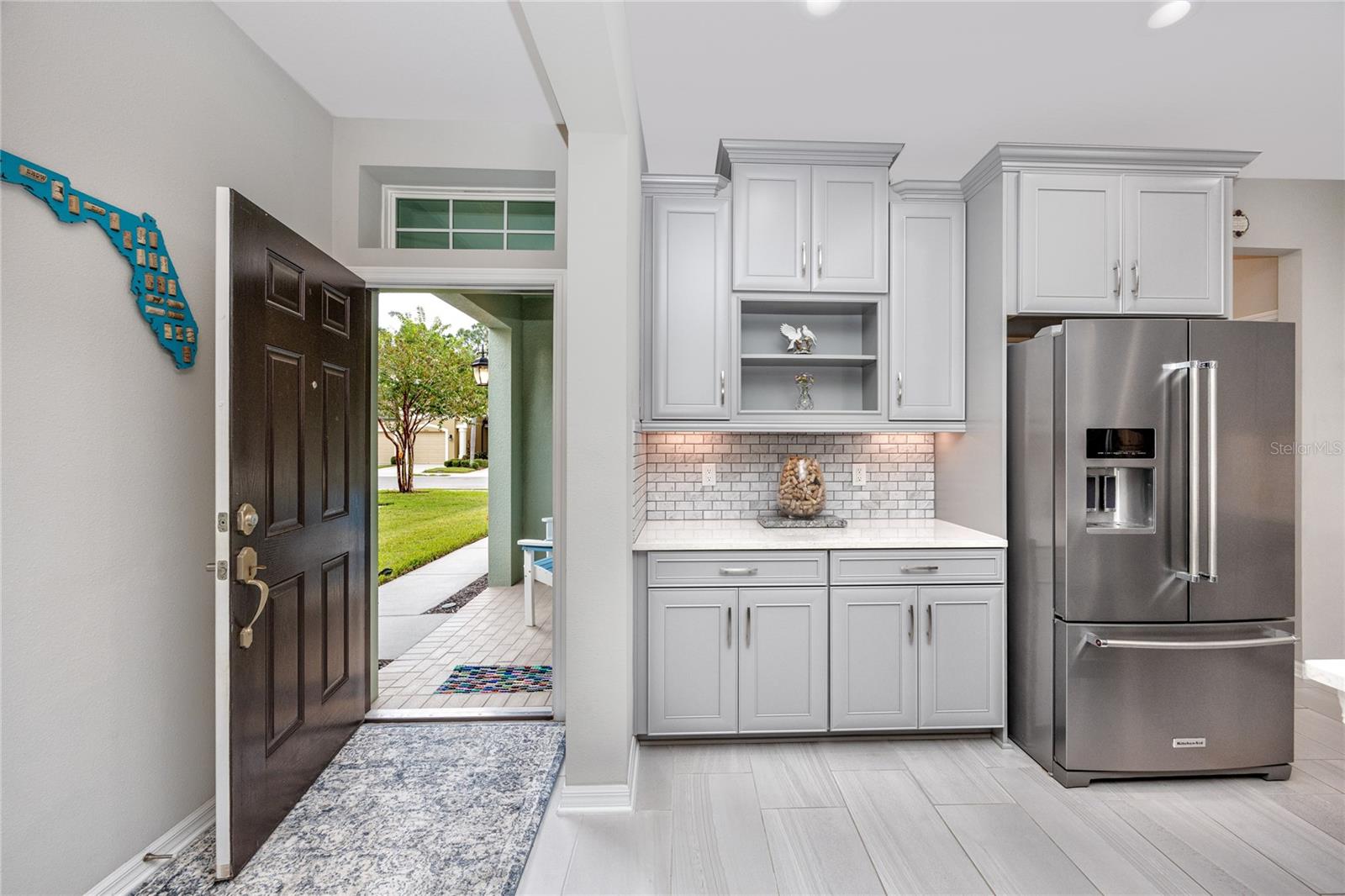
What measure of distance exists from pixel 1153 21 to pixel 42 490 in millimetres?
3700

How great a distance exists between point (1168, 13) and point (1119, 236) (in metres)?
0.89

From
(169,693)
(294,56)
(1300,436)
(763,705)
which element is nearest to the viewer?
(169,693)

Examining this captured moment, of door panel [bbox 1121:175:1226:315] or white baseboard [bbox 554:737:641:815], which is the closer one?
white baseboard [bbox 554:737:641:815]

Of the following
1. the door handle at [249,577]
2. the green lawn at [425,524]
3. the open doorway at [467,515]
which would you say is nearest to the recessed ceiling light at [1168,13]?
the open doorway at [467,515]

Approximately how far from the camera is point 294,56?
2.38m

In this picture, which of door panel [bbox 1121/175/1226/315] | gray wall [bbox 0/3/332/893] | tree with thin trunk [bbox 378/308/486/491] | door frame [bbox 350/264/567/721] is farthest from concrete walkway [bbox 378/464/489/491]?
door panel [bbox 1121/175/1226/315]

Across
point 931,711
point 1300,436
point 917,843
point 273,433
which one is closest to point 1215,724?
point 931,711

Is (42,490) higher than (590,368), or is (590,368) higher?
(590,368)

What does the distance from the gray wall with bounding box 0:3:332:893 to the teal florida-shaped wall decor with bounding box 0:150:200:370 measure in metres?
0.03

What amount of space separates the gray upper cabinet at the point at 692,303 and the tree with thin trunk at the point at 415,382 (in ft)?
24.9

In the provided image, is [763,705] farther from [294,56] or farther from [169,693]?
[294,56]

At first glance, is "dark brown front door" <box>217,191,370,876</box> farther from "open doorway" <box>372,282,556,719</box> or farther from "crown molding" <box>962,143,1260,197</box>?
"crown molding" <box>962,143,1260,197</box>

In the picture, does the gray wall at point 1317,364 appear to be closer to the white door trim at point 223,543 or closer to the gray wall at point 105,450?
the white door trim at point 223,543

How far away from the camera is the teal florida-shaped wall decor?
60.1 inches
